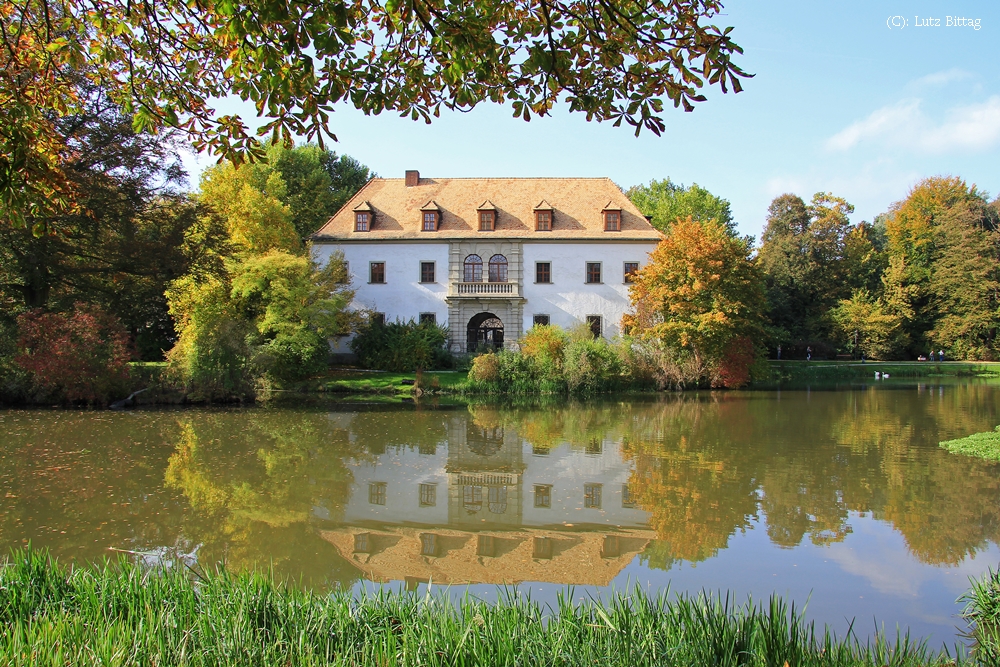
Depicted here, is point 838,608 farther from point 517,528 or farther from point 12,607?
point 12,607

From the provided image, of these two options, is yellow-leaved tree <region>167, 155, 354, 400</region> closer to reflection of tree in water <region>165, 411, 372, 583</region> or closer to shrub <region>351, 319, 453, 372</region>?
shrub <region>351, 319, 453, 372</region>

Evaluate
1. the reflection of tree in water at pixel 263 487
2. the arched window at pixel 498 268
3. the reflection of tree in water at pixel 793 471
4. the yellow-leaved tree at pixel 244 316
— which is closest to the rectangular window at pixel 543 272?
the arched window at pixel 498 268

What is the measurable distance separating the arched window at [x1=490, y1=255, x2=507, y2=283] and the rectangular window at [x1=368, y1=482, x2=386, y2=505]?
2507 centimetres

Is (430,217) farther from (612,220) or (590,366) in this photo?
(590,366)

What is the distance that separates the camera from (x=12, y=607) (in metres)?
4.12

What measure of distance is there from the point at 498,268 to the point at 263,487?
25676mm

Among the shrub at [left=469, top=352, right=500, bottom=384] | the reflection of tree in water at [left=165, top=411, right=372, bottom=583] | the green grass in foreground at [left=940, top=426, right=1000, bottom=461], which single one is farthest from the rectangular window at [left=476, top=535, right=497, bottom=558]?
the shrub at [left=469, top=352, right=500, bottom=384]

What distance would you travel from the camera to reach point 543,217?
1374 inches

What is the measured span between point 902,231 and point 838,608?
56106mm

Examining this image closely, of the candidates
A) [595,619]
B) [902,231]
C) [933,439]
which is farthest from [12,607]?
[902,231]

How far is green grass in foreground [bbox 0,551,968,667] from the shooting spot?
3.44m

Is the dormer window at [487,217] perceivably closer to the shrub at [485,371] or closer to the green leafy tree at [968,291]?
the shrub at [485,371]

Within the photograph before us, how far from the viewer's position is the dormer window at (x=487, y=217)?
34.7 metres

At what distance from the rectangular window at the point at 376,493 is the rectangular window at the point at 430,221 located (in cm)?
2591
